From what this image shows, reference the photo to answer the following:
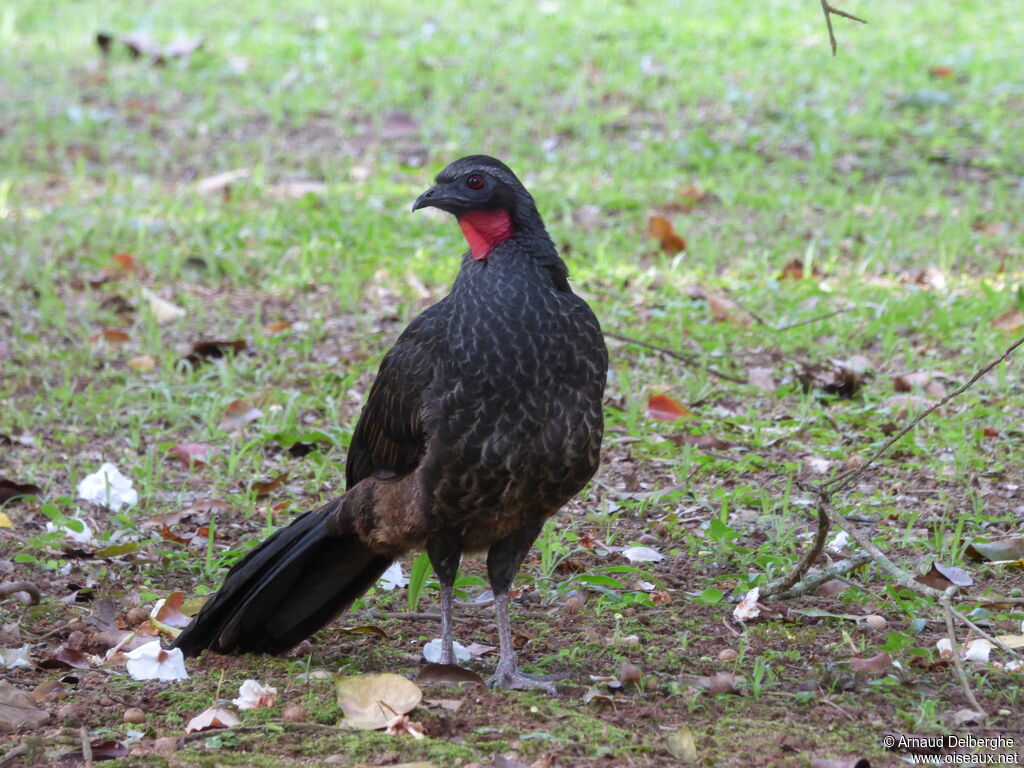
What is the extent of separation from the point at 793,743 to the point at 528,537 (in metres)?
1.04

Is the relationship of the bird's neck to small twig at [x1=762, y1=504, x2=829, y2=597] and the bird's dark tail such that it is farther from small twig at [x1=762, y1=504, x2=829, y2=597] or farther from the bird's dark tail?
small twig at [x1=762, y1=504, x2=829, y2=597]

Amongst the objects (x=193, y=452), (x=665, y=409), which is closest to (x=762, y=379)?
(x=665, y=409)

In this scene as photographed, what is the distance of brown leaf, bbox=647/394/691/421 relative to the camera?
5.63 meters

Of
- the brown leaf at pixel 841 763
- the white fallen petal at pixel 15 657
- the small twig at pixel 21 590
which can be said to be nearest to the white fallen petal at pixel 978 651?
the brown leaf at pixel 841 763

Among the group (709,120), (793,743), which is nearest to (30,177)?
(709,120)

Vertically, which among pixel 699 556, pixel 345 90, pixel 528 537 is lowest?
pixel 699 556

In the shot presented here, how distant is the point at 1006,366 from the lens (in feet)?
19.1

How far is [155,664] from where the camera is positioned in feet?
12.3

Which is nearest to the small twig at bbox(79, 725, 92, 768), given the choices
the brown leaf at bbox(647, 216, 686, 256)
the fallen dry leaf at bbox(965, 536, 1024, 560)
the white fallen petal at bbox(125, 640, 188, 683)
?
the white fallen petal at bbox(125, 640, 188, 683)

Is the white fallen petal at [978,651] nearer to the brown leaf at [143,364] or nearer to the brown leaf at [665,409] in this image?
the brown leaf at [665,409]

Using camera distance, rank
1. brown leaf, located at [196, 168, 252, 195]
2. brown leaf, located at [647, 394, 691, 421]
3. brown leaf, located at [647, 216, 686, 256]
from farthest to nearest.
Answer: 1. brown leaf, located at [196, 168, 252, 195]
2. brown leaf, located at [647, 216, 686, 256]
3. brown leaf, located at [647, 394, 691, 421]

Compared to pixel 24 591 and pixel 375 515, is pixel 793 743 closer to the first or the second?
pixel 375 515

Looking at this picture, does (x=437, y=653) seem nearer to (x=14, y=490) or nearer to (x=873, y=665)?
(x=873, y=665)

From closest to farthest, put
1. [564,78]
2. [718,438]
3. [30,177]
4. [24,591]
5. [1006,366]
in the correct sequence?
[24,591] → [718,438] → [1006,366] → [30,177] → [564,78]
